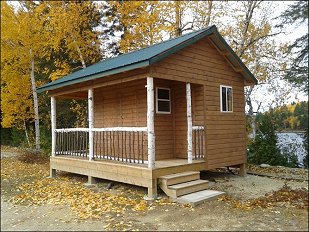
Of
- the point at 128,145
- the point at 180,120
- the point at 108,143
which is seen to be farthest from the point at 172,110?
the point at 108,143

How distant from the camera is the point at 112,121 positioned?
36.2ft

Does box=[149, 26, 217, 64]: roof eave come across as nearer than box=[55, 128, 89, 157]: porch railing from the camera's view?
Yes

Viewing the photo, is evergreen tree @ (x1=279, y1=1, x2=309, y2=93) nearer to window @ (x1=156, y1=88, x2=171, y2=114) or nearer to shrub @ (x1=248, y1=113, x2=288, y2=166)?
shrub @ (x1=248, y1=113, x2=288, y2=166)

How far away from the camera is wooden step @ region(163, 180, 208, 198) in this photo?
23.1 ft

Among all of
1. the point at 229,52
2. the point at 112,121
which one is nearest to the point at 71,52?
the point at 112,121

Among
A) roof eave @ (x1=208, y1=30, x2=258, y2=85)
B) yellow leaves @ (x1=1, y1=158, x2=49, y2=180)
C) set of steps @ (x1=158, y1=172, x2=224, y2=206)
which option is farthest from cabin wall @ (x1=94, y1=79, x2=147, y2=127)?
yellow leaves @ (x1=1, y1=158, x2=49, y2=180)

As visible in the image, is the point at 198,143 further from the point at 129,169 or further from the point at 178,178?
the point at 129,169

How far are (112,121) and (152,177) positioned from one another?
4.35 metres

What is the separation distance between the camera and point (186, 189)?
286 inches

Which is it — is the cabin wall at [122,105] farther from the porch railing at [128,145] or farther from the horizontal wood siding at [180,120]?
the horizontal wood siding at [180,120]

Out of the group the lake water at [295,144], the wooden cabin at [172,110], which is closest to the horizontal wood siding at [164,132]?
the wooden cabin at [172,110]

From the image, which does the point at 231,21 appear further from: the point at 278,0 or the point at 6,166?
the point at 6,166

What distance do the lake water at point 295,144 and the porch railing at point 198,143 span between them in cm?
579

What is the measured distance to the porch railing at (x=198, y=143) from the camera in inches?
356
